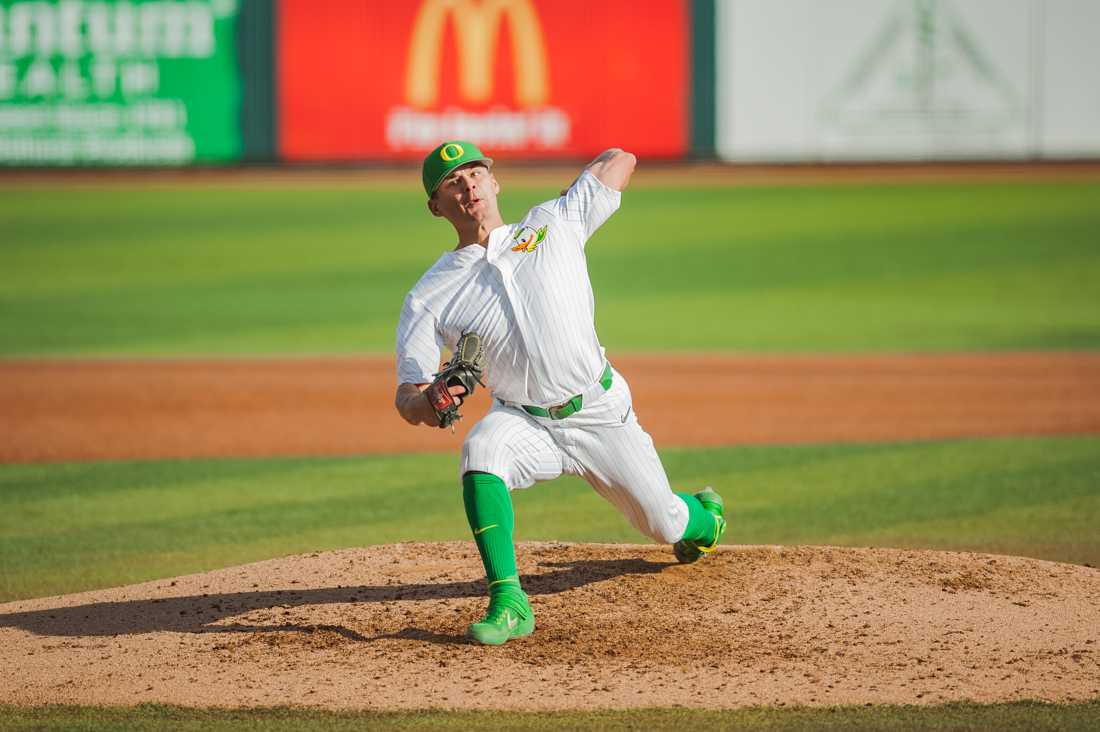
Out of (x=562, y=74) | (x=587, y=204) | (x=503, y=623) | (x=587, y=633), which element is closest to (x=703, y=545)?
(x=587, y=633)

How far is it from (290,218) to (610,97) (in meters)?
5.26

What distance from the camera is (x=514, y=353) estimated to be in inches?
182

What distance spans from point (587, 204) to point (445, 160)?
54 centimetres

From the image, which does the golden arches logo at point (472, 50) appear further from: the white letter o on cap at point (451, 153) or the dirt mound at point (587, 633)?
the white letter o on cap at point (451, 153)

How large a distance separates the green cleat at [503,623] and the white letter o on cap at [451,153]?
56.6 inches

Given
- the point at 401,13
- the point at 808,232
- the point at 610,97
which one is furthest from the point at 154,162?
the point at 808,232

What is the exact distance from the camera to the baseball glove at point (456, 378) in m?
4.30

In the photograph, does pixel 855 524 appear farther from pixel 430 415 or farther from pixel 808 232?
pixel 808 232

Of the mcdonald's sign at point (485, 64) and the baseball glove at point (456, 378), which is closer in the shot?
the baseball glove at point (456, 378)

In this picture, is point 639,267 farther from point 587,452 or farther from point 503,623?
point 503,623

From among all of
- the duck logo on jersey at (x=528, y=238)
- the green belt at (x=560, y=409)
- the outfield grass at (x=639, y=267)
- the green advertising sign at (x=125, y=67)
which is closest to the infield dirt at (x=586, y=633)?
the green belt at (x=560, y=409)

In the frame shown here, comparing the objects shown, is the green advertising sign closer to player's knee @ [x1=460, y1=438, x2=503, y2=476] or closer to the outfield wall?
the outfield wall

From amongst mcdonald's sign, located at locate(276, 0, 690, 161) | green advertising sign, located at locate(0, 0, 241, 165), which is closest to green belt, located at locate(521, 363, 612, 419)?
mcdonald's sign, located at locate(276, 0, 690, 161)

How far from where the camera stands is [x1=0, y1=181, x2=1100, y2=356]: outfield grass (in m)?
14.8
